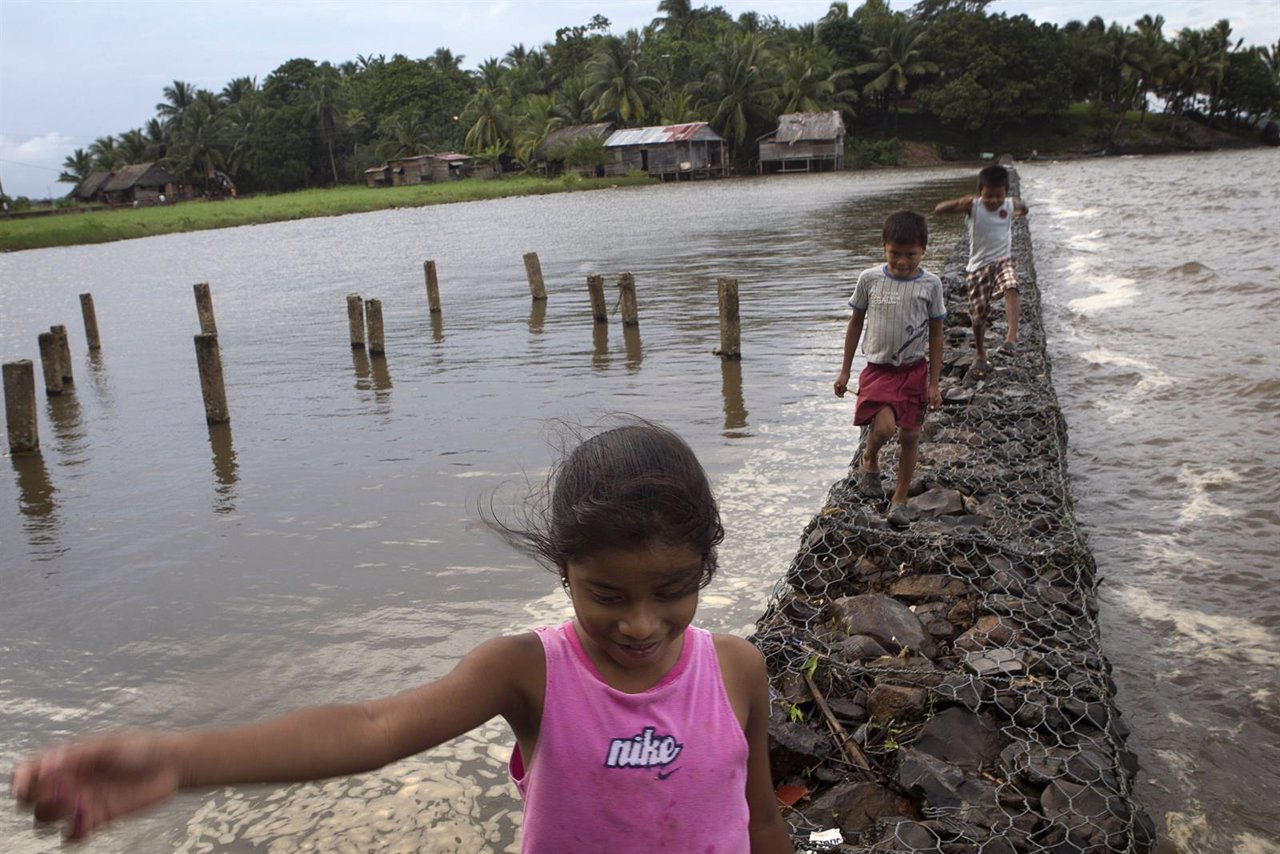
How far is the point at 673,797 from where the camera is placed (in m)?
1.81

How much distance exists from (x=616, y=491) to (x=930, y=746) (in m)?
2.22

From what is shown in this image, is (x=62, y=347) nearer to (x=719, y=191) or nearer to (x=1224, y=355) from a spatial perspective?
(x=1224, y=355)

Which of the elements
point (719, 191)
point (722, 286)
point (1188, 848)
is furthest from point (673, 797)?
point (719, 191)

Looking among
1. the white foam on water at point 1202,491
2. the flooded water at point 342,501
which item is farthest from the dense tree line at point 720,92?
the white foam on water at point 1202,491

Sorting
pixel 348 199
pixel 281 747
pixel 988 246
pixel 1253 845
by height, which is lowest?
pixel 1253 845

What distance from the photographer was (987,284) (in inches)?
356

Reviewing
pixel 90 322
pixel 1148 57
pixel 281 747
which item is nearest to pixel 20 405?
pixel 90 322

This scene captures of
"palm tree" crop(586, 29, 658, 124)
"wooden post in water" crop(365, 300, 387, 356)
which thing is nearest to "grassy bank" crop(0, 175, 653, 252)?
"palm tree" crop(586, 29, 658, 124)

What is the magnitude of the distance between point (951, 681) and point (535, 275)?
13591 mm

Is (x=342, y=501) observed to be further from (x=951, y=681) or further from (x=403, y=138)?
(x=403, y=138)

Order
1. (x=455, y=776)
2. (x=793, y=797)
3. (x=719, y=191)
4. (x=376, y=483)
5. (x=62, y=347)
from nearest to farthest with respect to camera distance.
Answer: (x=793, y=797)
(x=455, y=776)
(x=376, y=483)
(x=62, y=347)
(x=719, y=191)

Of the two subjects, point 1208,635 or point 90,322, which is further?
point 90,322

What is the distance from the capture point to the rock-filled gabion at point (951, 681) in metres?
3.12

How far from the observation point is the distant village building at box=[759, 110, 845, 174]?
6250 cm
